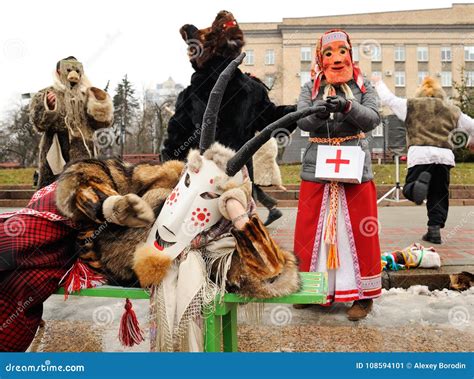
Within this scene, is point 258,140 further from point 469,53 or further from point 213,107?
point 469,53

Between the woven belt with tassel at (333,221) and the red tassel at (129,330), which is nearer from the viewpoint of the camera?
the red tassel at (129,330)

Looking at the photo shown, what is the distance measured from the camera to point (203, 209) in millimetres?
2045

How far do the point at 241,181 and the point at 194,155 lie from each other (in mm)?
222

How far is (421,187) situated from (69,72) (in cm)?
353

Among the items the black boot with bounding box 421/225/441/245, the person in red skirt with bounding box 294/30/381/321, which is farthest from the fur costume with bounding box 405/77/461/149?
the person in red skirt with bounding box 294/30/381/321

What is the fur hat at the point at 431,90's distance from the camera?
17.8 ft

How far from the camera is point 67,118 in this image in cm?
376

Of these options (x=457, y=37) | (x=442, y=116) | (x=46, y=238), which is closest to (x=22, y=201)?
(x=442, y=116)

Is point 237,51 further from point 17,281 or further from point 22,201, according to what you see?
point 22,201

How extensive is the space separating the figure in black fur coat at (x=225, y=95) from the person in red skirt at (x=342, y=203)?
0.97 feet

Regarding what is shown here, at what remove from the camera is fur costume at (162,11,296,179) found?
10.9 feet

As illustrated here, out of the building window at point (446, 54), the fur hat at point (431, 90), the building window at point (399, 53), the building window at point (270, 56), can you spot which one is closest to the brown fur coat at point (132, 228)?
the fur hat at point (431, 90)

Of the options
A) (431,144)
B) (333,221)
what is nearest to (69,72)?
(333,221)

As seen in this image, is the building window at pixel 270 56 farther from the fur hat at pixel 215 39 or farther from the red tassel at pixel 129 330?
the red tassel at pixel 129 330
